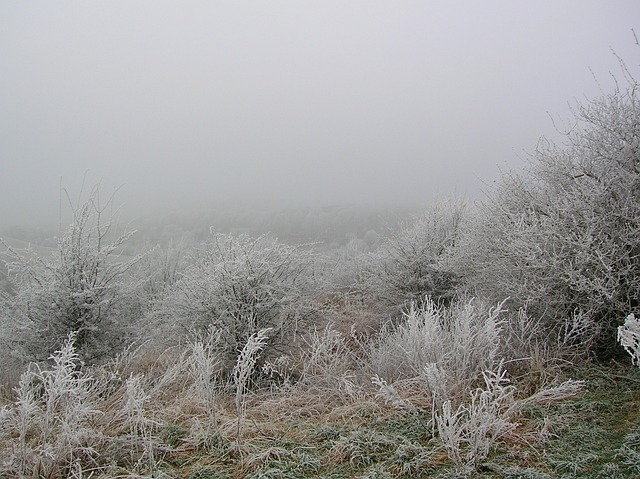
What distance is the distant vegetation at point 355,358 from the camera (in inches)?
114

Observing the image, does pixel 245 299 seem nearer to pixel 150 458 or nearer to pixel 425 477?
pixel 150 458

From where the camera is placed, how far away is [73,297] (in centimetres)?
687

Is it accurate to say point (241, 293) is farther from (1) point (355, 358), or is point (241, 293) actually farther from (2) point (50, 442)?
(2) point (50, 442)

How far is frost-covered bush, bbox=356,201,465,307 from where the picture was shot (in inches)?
427

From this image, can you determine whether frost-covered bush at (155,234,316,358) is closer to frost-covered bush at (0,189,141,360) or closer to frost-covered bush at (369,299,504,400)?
frost-covered bush at (0,189,141,360)

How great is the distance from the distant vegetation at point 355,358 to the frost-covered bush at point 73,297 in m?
0.03

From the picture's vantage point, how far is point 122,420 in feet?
12.0

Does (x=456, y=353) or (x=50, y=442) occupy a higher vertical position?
(x=50, y=442)

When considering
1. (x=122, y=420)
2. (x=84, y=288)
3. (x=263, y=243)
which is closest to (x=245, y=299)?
(x=263, y=243)

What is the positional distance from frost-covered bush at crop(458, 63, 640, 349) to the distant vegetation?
27 mm

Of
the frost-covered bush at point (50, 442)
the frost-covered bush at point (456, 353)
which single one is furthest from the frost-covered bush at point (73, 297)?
the frost-covered bush at point (456, 353)

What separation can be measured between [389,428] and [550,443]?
114 cm

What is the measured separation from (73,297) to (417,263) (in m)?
7.94

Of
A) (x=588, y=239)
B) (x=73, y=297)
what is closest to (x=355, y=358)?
(x=588, y=239)
